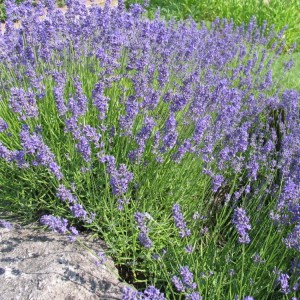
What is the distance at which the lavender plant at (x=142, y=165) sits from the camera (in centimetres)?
216

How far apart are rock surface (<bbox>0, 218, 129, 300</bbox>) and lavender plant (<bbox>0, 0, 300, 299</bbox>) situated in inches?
5.1

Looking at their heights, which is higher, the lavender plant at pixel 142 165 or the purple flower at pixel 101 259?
the lavender plant at pixel 142 165

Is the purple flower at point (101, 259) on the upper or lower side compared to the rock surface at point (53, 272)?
upper

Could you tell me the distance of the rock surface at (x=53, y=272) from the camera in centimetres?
217

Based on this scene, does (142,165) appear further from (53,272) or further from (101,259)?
(53,272)

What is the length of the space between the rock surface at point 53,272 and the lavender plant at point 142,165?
13cm

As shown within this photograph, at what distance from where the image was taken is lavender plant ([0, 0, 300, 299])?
2.16m

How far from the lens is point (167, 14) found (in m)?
7.86

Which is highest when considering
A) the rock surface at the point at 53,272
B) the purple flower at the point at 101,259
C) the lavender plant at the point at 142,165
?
the lavender plant at the point at 142,165

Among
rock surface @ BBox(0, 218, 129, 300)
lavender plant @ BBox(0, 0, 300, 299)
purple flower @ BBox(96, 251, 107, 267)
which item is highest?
lavender plant @ BBox(0, 0, 300, 299)

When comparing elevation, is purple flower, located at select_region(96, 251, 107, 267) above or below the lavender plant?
below

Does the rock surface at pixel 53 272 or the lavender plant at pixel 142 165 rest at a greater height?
the lavender plant at pixel 142 165

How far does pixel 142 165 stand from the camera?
2.74m

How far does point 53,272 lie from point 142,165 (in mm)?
894
